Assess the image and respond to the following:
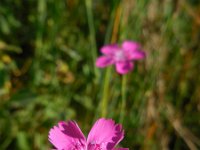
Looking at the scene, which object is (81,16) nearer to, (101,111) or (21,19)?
(21,19)

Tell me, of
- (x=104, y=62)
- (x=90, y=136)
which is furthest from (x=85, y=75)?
(x=90, y=136)

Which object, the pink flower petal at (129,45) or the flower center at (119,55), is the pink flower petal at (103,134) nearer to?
the flower center at (119,55)

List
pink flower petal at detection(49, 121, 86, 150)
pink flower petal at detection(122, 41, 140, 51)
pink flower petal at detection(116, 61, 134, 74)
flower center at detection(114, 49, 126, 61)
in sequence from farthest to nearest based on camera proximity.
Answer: pink flower petal at detection(122, 41, 140, 51), flower center at detection(114, 49, 126, 61), pink flower petal at detection(116, 61, 134, 74), pink flower petal at detection(49, 121, 86, 150)

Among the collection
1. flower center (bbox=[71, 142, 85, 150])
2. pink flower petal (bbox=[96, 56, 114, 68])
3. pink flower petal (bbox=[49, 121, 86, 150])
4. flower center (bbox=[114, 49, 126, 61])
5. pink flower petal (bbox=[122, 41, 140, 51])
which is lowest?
flower center (bbox=[71, 142, 85, 150])

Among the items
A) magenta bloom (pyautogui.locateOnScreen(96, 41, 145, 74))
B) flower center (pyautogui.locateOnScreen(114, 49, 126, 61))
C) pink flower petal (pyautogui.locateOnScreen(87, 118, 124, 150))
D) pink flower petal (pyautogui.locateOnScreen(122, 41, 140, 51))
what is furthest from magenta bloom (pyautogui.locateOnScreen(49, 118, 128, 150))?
pink flower petal (pyautogui.locateOnScreen(122, 41, 140, 51))

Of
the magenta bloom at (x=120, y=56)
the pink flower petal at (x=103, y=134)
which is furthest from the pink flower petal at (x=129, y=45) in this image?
the pink flower petal at (x=103, y=134)

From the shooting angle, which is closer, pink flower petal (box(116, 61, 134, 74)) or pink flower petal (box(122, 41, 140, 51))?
pink flower petal (box(116, 61, 134, 74))

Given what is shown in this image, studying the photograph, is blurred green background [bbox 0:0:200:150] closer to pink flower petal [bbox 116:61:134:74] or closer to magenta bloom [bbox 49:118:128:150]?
pink flower petal [bbox 116:61:134:74]
